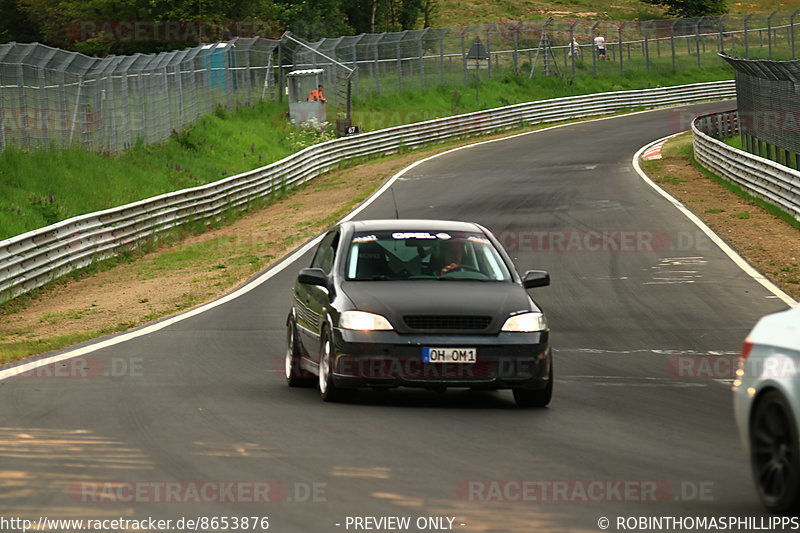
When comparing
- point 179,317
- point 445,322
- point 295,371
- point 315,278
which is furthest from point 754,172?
point 445,322

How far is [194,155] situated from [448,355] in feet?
101

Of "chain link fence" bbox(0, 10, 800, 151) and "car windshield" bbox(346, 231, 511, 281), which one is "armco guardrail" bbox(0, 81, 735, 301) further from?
"car windshield" bbox(346, 231, 511, 281)

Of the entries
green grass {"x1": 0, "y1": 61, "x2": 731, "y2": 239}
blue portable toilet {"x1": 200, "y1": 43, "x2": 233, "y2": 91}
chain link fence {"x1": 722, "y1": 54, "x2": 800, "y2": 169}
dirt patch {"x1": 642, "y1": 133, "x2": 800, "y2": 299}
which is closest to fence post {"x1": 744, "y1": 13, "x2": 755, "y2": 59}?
green grass {"x1": 0, "y1": 61, "x2": 731, "y2": 239}

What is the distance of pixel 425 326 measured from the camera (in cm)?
1015

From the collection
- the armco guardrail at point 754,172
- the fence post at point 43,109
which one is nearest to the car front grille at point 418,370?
the armco guardrail at point 754,172

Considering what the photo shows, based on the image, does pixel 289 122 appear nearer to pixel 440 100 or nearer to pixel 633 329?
pixel 440 100

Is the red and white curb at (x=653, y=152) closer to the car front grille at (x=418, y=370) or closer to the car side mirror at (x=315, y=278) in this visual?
the car side mirror at (x=315, y=278)

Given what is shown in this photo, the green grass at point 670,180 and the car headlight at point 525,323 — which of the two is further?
the green grass at point 670,180

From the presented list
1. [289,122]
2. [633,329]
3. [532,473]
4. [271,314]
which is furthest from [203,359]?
[289,122]

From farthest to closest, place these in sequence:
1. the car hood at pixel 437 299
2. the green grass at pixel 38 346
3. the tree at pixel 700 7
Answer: the tree at pixel 700 7
the green grass at pixel 38 346
the car hood at pixel 437 299

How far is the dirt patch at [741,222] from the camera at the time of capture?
2140 cm

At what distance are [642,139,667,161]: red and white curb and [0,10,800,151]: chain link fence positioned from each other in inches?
491

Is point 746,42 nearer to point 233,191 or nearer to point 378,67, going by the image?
point 378,67

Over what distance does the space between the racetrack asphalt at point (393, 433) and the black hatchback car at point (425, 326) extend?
11.0 inches
